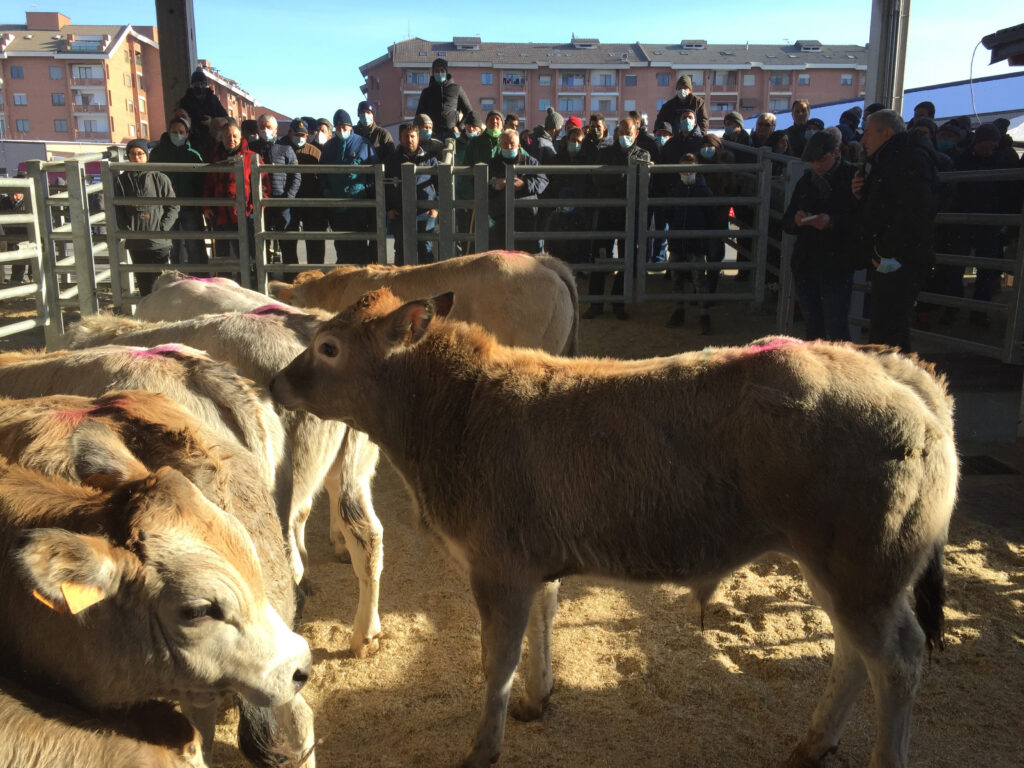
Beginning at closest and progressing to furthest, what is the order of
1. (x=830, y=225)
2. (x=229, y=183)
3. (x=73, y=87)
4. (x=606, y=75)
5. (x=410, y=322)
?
(x=410, y=322), (x=830, y=225), (x=229, y=183), (x=73, y=87), (x=606, y=75)

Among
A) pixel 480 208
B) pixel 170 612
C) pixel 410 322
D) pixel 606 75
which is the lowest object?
pixel 170 612

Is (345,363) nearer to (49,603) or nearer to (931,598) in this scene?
(49,603)

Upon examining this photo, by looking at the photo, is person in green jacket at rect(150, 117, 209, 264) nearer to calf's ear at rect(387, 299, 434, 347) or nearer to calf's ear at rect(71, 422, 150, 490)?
calf's ear at rect(387, 299, 434, 347)

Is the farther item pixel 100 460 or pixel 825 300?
pixel 825 300

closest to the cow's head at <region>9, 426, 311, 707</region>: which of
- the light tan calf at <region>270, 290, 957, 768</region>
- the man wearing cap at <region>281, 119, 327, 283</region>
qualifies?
the light tan calf at <region>270, 290, 957, 768</region>

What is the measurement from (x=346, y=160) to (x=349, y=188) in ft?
4.23

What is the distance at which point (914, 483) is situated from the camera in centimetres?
278

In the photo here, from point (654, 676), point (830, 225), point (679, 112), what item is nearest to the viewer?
point (654, 676)

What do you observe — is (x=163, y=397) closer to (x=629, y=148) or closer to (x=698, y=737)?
(x=698, y=737)

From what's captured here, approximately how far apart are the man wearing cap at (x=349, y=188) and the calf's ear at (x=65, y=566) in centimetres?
767

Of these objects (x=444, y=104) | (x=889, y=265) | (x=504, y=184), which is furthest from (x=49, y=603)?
(x=444, y=104)

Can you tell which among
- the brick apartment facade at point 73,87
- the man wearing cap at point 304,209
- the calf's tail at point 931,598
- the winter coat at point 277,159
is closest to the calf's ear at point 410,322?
the calf's tail at point 931,598

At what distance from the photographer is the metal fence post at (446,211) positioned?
877cm

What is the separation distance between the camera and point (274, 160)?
10.3 m
